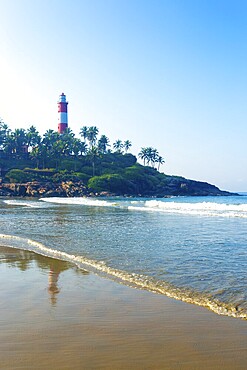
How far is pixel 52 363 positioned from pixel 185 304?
11.1ft

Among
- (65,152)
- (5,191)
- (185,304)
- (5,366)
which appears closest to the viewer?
(5,366)

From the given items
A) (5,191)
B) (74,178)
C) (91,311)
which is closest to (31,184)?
(5,191)

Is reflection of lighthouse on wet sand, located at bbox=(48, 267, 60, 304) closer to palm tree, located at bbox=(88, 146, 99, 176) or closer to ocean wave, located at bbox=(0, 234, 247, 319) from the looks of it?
ocean wave, located at bbox=(0, 234, 247, 319)

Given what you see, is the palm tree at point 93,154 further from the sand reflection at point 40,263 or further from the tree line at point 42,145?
the sand reflection at point 40,263

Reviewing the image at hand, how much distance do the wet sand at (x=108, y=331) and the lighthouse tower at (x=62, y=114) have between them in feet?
362

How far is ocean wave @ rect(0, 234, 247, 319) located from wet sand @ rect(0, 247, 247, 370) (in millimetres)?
301

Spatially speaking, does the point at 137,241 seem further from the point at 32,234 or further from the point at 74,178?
the point at 74,178

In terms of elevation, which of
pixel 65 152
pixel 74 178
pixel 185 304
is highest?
pixel 65 152

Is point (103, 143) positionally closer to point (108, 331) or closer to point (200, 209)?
point (200, 209)

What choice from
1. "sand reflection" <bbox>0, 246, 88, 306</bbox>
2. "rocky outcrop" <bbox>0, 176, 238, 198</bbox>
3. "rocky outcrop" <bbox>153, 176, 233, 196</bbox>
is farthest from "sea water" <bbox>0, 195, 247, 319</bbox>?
"rocky outcrop" <bbox>153, 176, 233, 196</bbox>

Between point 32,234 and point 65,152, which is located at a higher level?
point 65,152

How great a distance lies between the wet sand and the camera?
15.4 ft

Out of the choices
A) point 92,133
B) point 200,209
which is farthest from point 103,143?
point 200,209

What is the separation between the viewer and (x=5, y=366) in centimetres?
449
